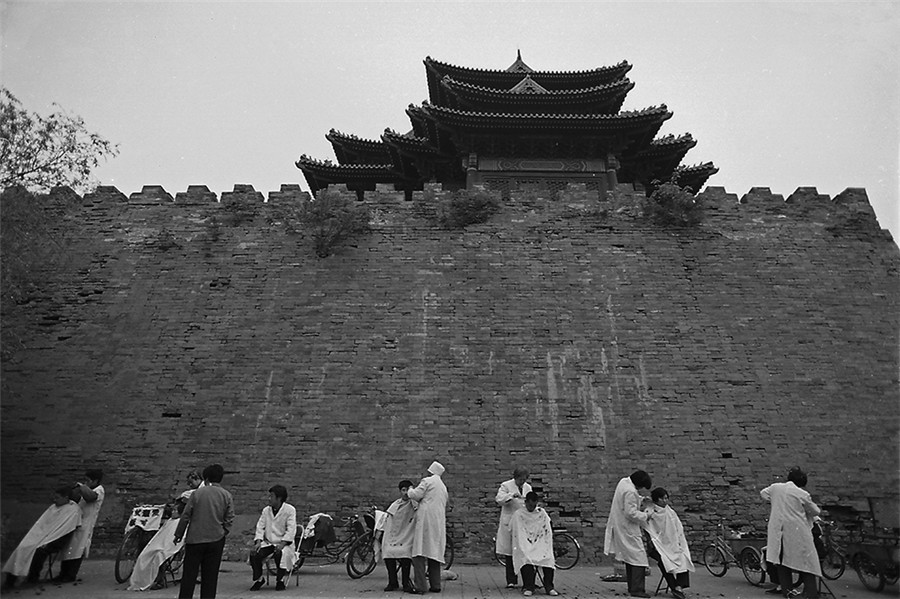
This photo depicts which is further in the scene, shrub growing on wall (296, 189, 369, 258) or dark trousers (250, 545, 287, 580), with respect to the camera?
shrub growing on wall (296, 189, 369, 258)

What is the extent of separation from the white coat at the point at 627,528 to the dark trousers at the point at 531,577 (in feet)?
2.04

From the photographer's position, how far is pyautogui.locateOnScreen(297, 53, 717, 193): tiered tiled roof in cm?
1406

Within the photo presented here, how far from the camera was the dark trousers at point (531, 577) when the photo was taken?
6.05 m

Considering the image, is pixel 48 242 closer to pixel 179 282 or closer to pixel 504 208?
pixel 179 282

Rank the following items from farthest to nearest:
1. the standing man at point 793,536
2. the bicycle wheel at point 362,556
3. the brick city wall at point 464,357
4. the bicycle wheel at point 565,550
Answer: the brick city wall at point 464,357, the bicycle wheel at point 565,550, the bicycle wheel at point 362,556, the standing man at point 793,536

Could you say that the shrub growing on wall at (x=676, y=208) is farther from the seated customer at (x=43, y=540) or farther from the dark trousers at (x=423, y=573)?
the seated customer at (x=43, y=540)

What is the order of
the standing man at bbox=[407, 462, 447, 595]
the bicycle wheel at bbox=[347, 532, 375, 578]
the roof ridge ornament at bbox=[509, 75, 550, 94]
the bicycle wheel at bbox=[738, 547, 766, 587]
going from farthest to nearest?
1. the roof ridge ornament at bbox=[509, 75, 550, 94]
2. the bicycle wheel at bbox=[347, 532, 375, 578]
3. the bicycle wheel at bbox=[738, 547, 766, 587]
4. the standing man at bbox=[407, 462, 447, 595]

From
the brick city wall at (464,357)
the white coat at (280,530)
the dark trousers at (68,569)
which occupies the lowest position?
the dark trousers at (68,569)

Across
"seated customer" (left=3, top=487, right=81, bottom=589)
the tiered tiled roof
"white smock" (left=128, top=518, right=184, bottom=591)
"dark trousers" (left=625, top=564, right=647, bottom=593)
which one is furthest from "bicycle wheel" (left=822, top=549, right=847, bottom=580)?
the tiered tiled roof

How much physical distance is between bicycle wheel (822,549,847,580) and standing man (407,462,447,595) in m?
4.11

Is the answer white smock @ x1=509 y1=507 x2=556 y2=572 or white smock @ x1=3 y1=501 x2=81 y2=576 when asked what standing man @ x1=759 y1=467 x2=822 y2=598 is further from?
white smock @ x1=3 y1=501 x2=81 y2=576

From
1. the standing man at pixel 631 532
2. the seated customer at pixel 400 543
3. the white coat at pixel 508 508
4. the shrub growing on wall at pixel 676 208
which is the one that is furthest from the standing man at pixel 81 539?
the shrub growing on wall at pixel 676 208

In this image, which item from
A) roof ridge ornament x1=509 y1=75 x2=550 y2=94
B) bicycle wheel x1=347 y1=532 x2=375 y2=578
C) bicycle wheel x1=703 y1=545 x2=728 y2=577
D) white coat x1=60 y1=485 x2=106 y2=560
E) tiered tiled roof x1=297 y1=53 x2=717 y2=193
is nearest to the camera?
white coat x1=60 y1=485 x2=106 y2=560

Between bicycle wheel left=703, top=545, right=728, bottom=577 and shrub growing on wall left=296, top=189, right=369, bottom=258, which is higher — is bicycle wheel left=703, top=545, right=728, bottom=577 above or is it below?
below
